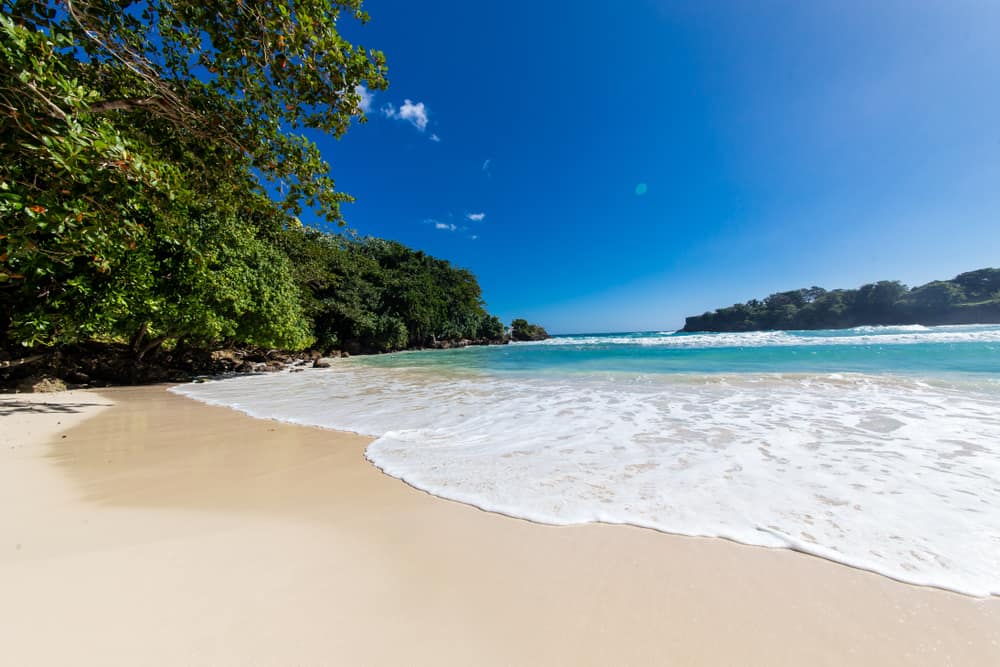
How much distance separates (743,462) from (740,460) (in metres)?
0.05

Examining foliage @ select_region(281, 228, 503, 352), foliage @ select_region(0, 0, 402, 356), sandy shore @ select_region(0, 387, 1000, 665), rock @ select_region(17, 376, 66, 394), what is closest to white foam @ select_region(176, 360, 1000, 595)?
sandy shore @ select_region(0, 387, 1000, 665)

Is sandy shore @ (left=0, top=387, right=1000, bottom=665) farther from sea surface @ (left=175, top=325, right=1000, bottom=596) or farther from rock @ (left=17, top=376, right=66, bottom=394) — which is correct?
rock @ (left=17, top=376, right=66, bottom=394)

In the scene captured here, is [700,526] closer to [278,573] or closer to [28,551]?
[278,573]

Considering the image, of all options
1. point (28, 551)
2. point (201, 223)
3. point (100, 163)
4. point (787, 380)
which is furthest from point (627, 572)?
point (201, 223)

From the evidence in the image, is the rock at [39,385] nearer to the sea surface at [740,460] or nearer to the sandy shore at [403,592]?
the sea surface at [740,460]

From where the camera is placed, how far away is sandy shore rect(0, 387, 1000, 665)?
1.32 m

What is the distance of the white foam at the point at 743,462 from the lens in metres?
2.15

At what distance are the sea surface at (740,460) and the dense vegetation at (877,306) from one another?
66025 millimetres

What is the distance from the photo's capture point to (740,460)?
3.40 metres

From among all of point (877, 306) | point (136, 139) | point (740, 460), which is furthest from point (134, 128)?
point (877, 306)

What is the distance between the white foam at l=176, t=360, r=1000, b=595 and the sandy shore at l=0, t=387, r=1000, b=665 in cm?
27

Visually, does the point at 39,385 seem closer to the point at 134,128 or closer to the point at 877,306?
the point at 134,128

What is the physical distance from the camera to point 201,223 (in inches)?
445

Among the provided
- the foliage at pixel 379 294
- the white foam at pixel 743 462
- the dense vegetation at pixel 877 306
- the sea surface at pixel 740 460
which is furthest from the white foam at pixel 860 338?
the foliage at pixel 379 294
